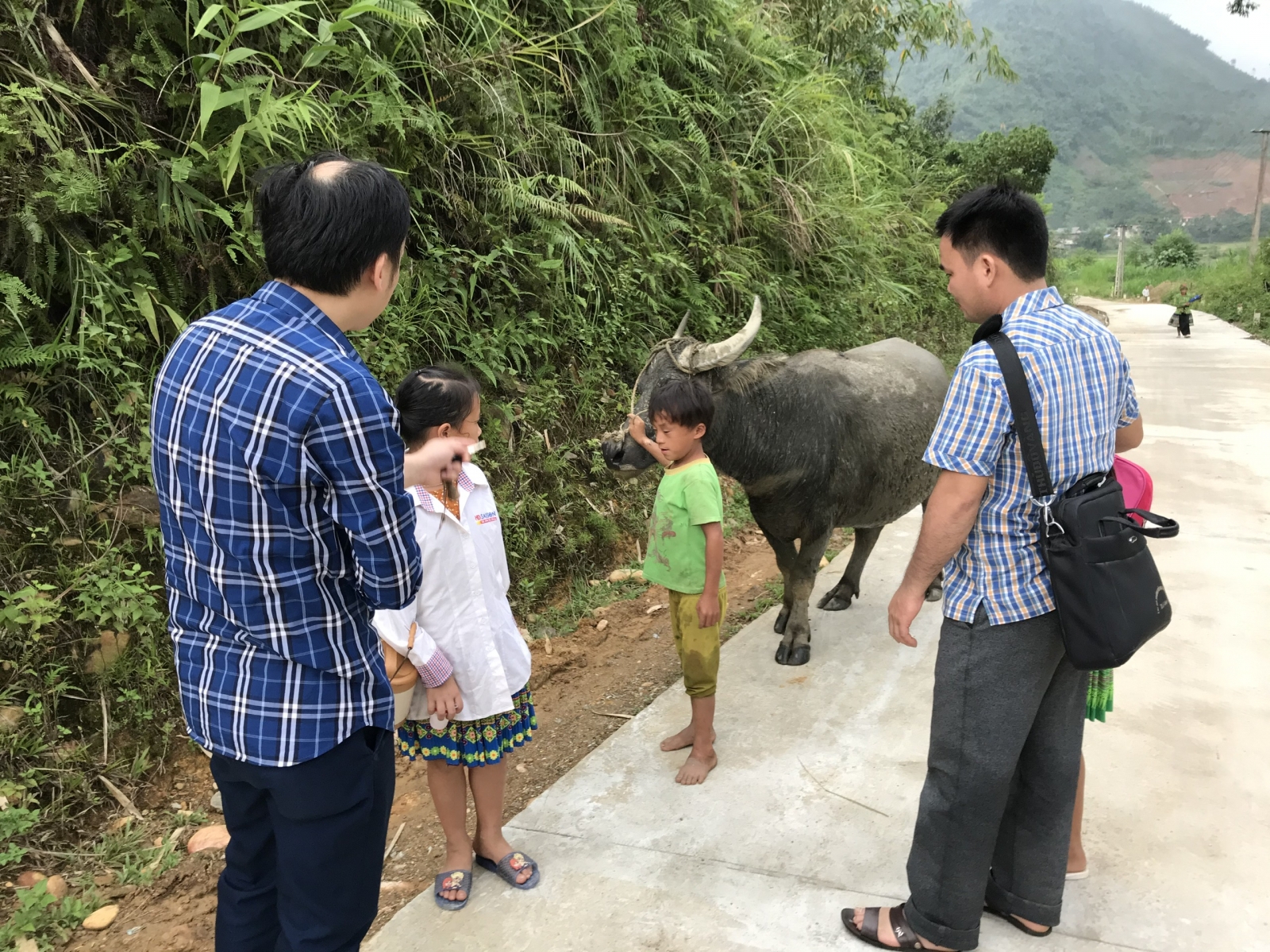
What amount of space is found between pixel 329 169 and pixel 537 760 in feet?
8.76

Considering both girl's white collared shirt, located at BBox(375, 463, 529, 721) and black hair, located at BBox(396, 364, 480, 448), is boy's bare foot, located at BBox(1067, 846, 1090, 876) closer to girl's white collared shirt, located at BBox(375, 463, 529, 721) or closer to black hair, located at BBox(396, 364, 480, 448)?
girl's white collared shirt, located at BBox(375, 463, 529, 721)

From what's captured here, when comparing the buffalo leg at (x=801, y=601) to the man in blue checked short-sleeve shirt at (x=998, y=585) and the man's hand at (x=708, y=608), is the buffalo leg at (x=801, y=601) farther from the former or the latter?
the man in blue checked short-sleeve shirt at (x=998, y=585)

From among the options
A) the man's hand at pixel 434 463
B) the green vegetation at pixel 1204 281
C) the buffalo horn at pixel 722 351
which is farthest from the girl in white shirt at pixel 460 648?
the green vegetation at pixel 1204 281

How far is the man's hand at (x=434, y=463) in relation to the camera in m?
1.67

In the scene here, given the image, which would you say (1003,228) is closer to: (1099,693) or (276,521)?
(1099,693)

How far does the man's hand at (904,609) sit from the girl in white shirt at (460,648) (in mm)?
1089

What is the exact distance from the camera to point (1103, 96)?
11275 centimetres

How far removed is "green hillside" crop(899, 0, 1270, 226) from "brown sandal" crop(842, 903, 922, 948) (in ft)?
214

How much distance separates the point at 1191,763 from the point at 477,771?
268 centimetres

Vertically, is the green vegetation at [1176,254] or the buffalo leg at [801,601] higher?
the green vegetation at [1176,254]

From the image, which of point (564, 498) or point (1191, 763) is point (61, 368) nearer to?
point (564, 498)

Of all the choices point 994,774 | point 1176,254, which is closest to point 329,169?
point 994,774

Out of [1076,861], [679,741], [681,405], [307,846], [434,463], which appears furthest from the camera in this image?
[679,741]

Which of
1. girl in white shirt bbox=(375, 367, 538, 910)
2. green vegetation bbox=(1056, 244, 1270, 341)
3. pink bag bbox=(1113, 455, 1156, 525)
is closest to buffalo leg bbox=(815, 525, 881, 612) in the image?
pink bag bbox=(1113, 455, 1156, 525)
